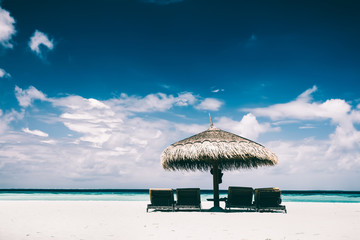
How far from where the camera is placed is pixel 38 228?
5.42 m

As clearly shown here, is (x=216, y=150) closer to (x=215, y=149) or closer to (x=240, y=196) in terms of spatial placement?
(x=215, y=149)

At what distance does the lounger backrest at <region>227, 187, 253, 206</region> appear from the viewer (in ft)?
26.1

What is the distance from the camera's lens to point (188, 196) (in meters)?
8.25

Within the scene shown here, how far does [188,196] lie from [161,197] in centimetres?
75

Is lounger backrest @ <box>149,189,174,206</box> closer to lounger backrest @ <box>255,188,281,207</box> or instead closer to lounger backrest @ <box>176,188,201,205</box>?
lounger backrest @ <box>176,188,201,205</box>

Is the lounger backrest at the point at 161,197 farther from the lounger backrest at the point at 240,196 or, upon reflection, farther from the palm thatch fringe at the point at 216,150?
the lounger backrest at the point at 240,196

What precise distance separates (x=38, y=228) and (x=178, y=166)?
5.08 m

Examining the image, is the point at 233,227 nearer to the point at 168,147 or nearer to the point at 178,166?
the point at 168,147

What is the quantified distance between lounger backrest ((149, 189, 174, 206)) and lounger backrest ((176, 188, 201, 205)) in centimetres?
21

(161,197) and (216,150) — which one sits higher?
(216,150)

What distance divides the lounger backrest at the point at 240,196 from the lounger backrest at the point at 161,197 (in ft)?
5.34

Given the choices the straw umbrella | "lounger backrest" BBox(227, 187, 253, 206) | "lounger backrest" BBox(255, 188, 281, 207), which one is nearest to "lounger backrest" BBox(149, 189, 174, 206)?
the straw umbrella

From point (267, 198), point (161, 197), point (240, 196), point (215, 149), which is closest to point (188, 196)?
point (161, 197)

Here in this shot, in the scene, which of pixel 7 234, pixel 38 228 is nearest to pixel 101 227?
pixel 38 228
